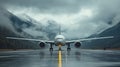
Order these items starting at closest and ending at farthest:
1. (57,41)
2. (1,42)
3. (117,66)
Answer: (117,66) < (57,41) < (1,42)

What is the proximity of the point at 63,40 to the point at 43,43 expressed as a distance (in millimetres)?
5452

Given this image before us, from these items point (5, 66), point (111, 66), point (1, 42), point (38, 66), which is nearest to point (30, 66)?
point (38, 66)

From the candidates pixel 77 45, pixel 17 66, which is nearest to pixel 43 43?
pixel 77 45

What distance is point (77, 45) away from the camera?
234 feet

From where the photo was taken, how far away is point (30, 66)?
18.6m

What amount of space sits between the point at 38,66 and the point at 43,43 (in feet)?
169

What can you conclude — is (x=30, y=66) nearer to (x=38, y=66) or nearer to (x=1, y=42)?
(x=38, y=66)

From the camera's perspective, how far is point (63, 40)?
70.9 meters

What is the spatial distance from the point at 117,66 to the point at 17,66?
7.06 meters

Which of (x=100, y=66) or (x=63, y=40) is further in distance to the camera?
(x=63, y=40)

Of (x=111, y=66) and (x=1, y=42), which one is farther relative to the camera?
(x=1, y=42)

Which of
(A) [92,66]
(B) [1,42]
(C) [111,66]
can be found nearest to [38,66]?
(A) [92,66]

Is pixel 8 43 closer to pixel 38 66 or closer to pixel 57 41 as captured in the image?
pixel 57 41

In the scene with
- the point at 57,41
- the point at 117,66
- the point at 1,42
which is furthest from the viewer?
the point at 1,42
